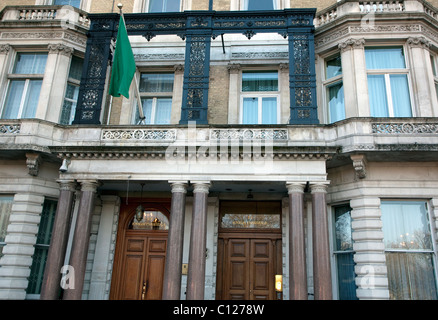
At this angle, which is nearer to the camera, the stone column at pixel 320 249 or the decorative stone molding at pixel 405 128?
the stone column at pixel 320 249

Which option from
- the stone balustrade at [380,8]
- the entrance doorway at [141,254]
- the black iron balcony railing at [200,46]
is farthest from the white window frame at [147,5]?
the entrance doorway at [141,254]

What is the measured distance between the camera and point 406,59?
12094 mm

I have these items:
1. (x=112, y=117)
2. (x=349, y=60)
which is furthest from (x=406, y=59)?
(x=112, y=117)

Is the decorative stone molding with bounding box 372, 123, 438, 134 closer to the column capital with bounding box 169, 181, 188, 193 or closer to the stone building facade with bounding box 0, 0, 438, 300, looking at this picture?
the stone building facade with bounding box 0, 0, 438, 300

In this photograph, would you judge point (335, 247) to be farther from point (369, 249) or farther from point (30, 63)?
point (30, 63)

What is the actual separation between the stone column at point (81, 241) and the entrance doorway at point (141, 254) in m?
1.73

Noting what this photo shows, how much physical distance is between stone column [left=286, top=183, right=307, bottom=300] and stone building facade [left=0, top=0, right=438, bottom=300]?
40mm

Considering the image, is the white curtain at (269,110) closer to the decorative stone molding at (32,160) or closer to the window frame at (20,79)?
the decorative stone molding at (32,160)

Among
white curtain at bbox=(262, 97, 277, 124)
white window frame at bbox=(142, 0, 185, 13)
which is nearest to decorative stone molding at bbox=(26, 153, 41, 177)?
Result: white window frame at bbox=(142, 0, 185, 13)

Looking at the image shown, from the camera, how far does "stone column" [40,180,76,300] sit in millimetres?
10180

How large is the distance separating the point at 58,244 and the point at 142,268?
3.17 m

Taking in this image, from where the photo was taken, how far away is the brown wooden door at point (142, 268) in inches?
486
